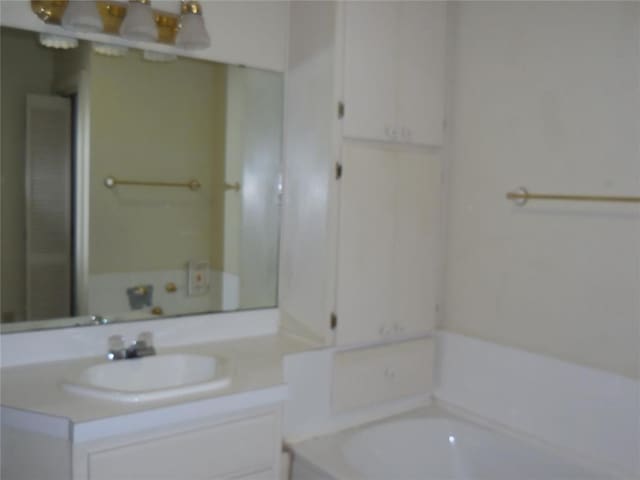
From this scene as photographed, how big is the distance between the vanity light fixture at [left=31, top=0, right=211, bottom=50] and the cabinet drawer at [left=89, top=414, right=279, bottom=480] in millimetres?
1292

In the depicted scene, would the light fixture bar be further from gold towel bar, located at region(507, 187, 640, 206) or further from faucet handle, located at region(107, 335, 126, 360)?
gold towel bar, located at region(507, 187, 640, 206)

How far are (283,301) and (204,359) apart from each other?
500 mm

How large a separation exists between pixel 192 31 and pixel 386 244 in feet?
3.46

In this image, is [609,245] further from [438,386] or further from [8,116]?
[8,116]

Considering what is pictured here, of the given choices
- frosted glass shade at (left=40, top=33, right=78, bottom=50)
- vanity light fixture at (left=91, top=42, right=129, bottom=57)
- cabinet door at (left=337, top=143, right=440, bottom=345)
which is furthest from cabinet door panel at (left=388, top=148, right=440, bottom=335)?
frosted glass shade at (left=40, top=33, right=78, bottom=50)

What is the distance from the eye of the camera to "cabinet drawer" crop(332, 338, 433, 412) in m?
2.23

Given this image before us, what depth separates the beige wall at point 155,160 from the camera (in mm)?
2016

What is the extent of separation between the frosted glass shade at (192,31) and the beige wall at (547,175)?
3.54 ft

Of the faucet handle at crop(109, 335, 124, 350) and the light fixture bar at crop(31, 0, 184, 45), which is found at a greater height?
the light fixture bar at crop(31, 0, 184, 45)

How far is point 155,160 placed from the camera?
7.05 ft

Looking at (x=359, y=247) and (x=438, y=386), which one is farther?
(x=438, y=386)

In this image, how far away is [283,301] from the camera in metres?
2.41

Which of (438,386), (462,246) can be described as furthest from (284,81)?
(438,386)

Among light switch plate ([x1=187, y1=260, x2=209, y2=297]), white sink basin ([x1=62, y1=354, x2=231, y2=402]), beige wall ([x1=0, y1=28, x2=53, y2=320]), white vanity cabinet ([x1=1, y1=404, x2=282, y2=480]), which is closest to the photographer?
white vanity cabinet ([x1=1, y1=404, x2=282, y2=480])
